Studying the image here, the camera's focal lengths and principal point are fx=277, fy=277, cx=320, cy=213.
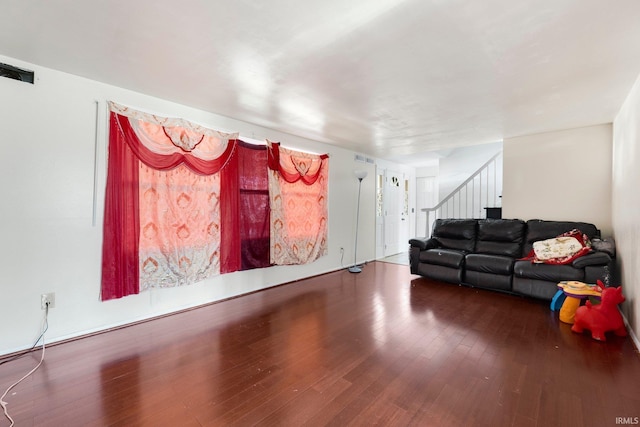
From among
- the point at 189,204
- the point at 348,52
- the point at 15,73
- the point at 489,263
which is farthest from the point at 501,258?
the point at 15,73

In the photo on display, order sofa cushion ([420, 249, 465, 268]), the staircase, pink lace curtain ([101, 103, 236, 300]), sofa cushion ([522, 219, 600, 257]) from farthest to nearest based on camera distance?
the staircase, sofa cushion ([420, 249, 465, 268]), sofa cushion ([522, 219, 600, 257]), pink lace curtain ([101, 103, 236, 300])

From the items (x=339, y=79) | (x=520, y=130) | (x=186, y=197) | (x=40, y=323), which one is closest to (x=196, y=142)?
(x=186, y=197)

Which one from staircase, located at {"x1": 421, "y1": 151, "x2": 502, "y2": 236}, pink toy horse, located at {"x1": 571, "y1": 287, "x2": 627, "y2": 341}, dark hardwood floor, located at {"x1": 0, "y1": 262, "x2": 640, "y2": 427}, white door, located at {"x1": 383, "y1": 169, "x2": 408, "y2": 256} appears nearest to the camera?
dark hardwood floor, located at {"x1": 0, "y1": 262, "x2": 640, "y2": 427}

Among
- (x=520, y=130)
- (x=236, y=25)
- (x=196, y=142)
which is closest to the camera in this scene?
(x=236, y=25)

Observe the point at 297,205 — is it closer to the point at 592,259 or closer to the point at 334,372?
the point at 334,372

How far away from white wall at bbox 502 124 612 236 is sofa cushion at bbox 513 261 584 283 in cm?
126

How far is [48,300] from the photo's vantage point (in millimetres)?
2328

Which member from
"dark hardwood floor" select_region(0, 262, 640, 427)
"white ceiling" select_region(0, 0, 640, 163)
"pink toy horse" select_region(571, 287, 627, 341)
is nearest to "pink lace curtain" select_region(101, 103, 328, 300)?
"white ceiling" select_region(0, 0, 640, 163)

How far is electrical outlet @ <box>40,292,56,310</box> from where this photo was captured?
2.31 m

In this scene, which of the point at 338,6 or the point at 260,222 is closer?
the point at 338,6

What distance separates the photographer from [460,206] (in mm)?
6496

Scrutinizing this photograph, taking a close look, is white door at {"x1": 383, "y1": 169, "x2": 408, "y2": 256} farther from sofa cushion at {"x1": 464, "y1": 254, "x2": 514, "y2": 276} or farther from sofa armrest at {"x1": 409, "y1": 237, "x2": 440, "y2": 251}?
sofa cushion at {"x1": 464, "y1": 254, "x2": 514, "y2": 276}

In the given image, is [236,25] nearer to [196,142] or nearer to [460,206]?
[196,142]

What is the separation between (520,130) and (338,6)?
3787mm
